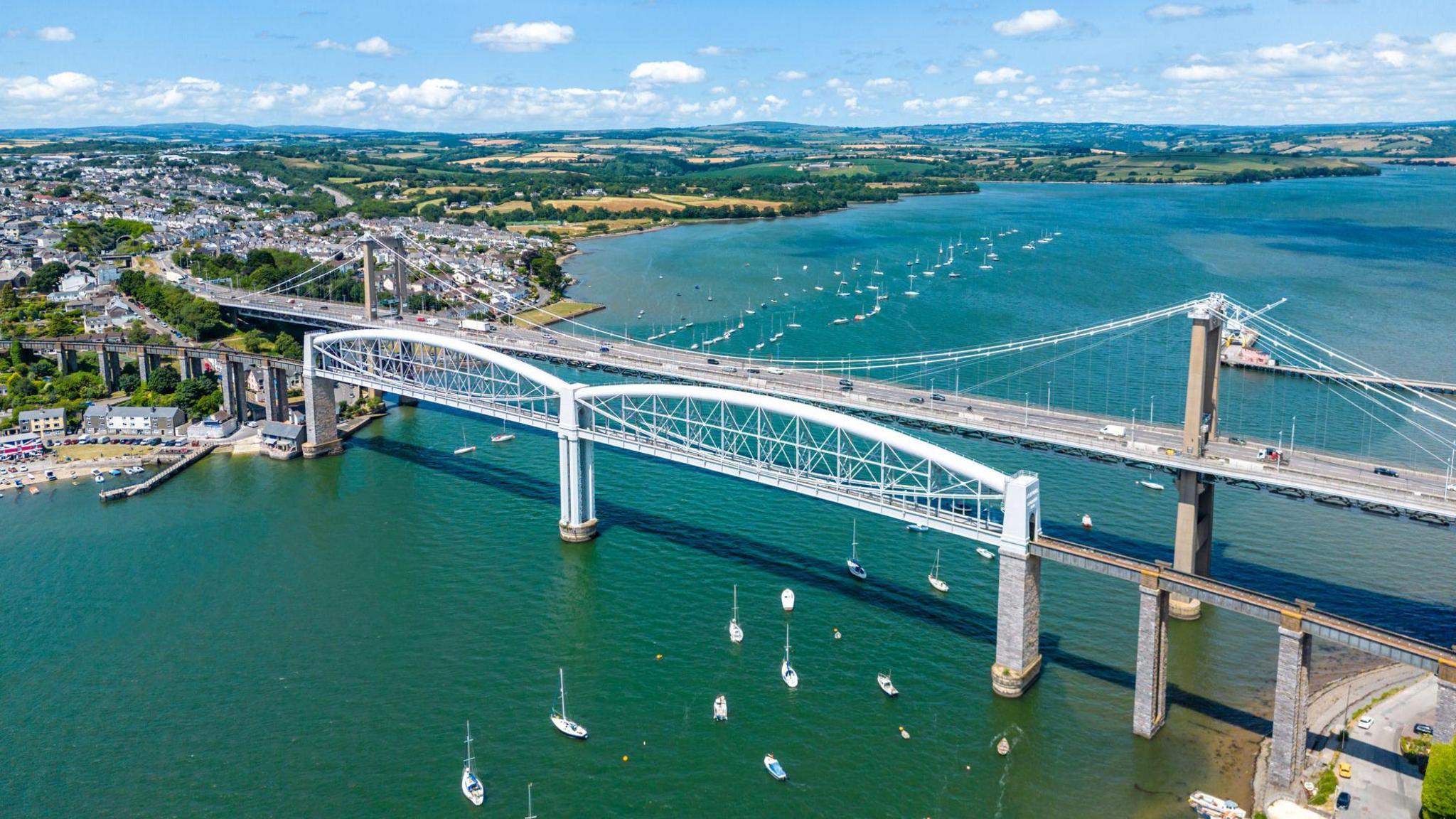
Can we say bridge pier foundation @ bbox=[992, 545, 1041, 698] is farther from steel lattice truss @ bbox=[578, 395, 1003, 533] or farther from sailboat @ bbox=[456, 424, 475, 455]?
sailboat @ bbox=[456, 424, 475, 455]

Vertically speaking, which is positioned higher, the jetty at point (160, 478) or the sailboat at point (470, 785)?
the jetty at point (160, 478)

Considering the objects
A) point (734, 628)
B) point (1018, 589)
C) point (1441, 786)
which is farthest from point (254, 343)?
point (1441, 786)

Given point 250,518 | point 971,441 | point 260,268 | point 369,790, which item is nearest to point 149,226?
point 260,268

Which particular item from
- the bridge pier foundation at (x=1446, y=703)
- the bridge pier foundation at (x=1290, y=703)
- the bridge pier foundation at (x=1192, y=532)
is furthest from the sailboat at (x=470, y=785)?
the bridge pier foundation at (x=1446, y=703)

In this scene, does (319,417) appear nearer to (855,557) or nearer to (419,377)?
(419,377)

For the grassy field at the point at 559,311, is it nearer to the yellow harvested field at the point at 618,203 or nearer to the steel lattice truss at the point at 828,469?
the steel lattice truss at the point at 828,469

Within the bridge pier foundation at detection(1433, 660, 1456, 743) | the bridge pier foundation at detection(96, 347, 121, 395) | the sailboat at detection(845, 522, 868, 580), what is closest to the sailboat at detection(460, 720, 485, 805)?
the sailboat at detection(845, 522, 868, 580)
